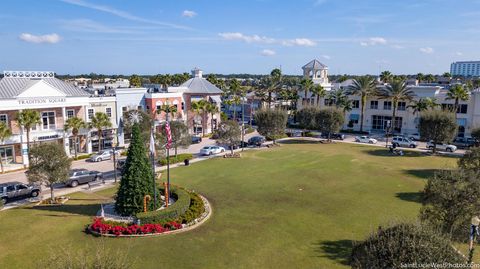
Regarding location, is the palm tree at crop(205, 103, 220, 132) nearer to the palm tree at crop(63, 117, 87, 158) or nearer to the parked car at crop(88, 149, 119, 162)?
the parked car at crop(88, 149, 119, 162)

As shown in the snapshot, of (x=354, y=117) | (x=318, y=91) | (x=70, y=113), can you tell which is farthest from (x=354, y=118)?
(x=70, y=113)

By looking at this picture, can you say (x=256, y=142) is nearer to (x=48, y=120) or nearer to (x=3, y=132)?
(x=48, y=120)

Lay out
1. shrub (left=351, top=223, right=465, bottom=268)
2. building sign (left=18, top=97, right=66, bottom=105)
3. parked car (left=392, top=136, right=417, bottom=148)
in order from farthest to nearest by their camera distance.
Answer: parked car (left=392, top=136, right=417, bottom=148), building sign (left=18, top=97, right=66, bottom=105), shrub (left=351, top=223, right=465, bottom=268)

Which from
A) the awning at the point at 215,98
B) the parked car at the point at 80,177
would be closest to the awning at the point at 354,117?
the awning at the point at 215,98

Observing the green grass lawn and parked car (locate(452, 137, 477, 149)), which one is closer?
the green grass lawn

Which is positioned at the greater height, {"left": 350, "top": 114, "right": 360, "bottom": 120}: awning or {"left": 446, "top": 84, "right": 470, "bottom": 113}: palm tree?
{"left": 446, "top": 84, "right": 470, "bottom": 113}: palm tree

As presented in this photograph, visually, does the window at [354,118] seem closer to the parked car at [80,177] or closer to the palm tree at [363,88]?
the palm tree at [363,88]

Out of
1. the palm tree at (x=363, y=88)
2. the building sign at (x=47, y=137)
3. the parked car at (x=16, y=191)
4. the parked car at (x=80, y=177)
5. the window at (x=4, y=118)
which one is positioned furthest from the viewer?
the palm tree at (x=363, y=88)

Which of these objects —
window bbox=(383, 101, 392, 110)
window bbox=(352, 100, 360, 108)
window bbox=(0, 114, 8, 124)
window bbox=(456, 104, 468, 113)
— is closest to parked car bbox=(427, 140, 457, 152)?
window bbox=(456, 104, 468, 113)
